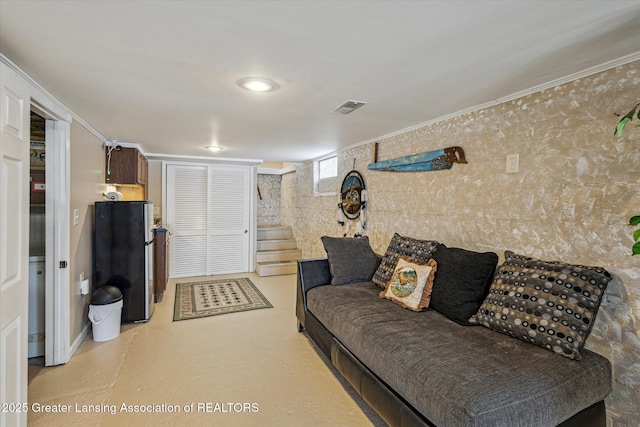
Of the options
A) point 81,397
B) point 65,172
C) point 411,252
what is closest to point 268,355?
point 81,397

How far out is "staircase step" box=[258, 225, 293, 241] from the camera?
6.28m

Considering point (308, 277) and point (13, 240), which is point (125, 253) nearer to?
point (13, 240)

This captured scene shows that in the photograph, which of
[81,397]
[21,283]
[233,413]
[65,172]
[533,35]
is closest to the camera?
[533,35]

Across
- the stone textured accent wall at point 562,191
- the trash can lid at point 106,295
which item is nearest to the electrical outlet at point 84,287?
the trash can lid at point 106,295

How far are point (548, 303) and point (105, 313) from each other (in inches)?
141

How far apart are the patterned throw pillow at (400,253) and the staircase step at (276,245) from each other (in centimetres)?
344

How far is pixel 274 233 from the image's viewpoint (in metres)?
6.39

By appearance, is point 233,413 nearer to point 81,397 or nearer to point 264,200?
point 81,397

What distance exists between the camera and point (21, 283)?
5.22 ft

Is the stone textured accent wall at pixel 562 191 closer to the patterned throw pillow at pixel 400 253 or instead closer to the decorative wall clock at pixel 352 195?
the patterned throw pillow at pixel 400 253

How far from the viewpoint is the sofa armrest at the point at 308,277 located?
3033mm

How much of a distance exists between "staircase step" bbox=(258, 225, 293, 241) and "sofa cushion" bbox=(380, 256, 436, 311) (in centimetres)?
409

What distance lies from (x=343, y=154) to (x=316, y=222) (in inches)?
55.3

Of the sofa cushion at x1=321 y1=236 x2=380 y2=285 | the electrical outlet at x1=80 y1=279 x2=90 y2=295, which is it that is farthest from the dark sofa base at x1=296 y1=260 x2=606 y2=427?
the electrical outlet at x1=80 y1=279 x2=90 y2=295
